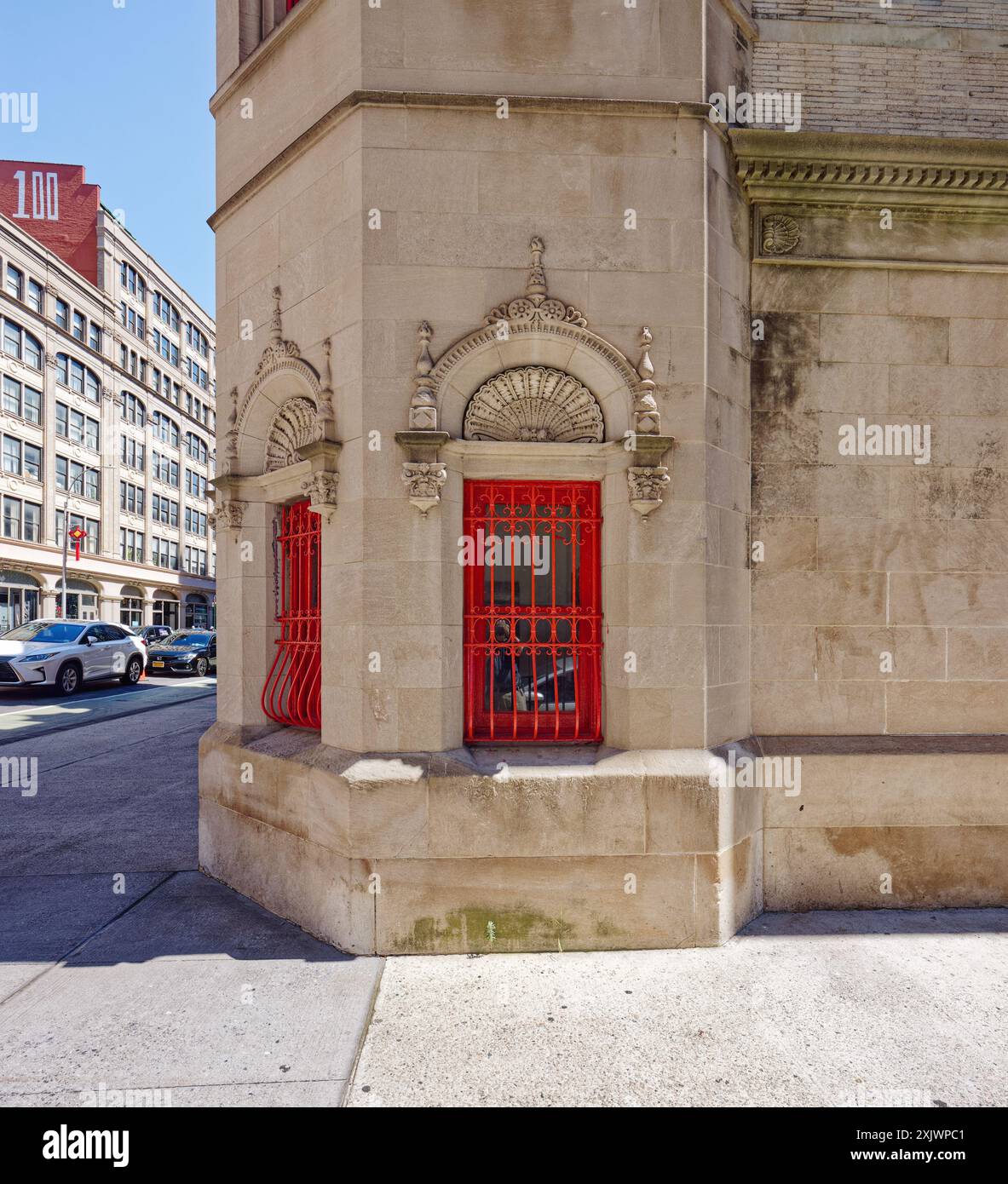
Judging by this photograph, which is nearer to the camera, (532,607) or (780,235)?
(532,607)

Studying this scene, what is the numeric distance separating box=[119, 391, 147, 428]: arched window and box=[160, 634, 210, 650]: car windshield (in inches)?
1027

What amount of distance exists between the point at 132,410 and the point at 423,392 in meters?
50.1

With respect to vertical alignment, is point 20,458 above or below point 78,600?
above

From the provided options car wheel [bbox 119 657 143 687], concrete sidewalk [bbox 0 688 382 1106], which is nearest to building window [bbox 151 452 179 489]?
car wheel [bbox 119 657 143 687]

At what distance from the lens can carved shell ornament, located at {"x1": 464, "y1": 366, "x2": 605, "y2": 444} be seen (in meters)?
4.86

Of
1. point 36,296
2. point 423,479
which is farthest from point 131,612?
point 423,479

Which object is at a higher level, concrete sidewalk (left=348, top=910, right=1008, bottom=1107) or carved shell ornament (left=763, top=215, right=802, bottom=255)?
carved shell ornament (left=763, top=215, right=802, bottom=255)

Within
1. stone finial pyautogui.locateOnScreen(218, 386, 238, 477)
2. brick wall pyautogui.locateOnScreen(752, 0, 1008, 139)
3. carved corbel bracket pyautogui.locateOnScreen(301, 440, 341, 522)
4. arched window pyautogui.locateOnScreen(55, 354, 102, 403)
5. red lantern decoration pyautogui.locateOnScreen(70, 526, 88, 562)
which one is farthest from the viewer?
arched window pyautogui.locateOnScreen(55, 354, 102, 403)

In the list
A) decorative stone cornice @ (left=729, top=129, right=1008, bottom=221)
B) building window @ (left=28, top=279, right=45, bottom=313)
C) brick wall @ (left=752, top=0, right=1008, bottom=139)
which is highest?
building window @ (left=28, top=279, right=45, bottom=313)

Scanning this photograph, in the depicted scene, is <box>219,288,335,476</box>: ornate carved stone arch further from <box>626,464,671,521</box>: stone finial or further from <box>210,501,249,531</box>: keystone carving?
<box>626,464,671,521</box>: stone finial

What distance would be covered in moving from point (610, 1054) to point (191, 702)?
16827 mm

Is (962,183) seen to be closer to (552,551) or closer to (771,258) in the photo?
(771,258)

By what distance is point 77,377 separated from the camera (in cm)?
4038

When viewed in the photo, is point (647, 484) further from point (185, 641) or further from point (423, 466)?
point (185, 641)
